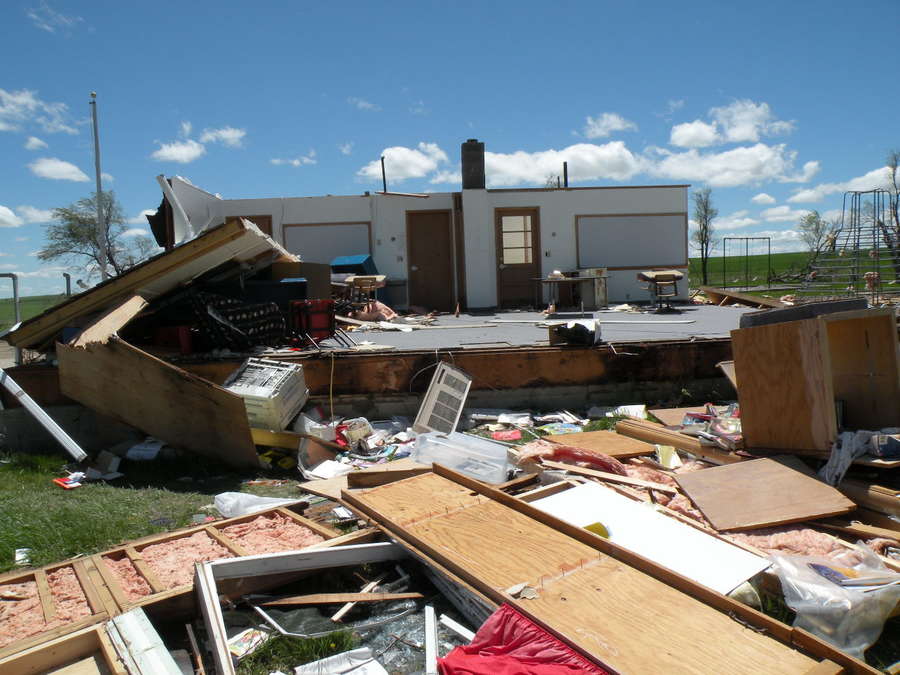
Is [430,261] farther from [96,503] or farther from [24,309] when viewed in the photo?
[24,309]

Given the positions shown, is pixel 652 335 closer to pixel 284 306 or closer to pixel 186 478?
pixel 284 306

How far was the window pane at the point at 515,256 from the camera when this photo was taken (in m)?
16.0

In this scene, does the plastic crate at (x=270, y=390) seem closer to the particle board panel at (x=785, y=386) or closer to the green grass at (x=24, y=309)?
the particle board panel at (x=785, y=386)

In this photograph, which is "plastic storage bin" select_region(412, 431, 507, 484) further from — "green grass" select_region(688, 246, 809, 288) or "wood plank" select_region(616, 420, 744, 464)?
"green grass" select_region(688, 246, 809, 288)

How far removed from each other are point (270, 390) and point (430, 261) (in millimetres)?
10881

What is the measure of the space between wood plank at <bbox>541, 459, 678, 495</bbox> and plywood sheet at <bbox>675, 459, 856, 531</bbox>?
114 millimetres

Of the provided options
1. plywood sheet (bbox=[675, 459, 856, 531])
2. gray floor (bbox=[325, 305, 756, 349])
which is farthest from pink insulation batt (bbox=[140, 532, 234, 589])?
gray floor (bbox=[325, 305, 756, 349])

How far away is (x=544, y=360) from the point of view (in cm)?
675

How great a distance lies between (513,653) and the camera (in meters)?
2.34

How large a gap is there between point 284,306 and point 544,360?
3486 mm

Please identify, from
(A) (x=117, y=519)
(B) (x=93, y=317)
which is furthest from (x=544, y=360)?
(B) (x=93, y=317)

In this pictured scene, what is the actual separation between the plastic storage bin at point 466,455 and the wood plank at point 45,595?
246cm

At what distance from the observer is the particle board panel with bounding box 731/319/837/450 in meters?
3.87

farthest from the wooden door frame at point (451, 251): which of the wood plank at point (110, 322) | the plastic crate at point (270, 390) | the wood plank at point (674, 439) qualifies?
the wood plank at point (674, 439)
